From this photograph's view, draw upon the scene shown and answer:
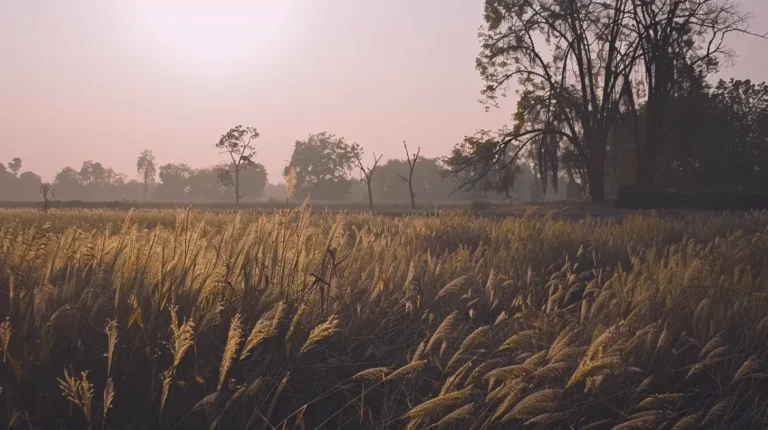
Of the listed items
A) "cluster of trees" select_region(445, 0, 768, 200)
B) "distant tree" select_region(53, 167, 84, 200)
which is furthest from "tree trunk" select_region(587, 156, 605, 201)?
"distant tree" select_region(53, 167, 84, 200)

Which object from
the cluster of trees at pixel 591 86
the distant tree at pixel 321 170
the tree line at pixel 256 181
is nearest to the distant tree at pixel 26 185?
the tree line at pixel 256 181

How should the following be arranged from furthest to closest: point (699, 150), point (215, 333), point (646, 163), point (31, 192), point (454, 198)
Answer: point (31, 192), point (454, 198), point (699, 150), point (646, 163), point (215, 333)

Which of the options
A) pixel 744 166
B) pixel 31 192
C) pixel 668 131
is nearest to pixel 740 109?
pixel 744 166

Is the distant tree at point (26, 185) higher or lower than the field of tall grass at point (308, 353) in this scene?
higher

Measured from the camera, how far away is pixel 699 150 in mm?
32438

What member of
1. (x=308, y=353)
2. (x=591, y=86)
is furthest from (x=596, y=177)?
(x=308, y=353)

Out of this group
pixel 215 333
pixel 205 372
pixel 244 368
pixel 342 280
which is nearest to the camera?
pixel 205 372

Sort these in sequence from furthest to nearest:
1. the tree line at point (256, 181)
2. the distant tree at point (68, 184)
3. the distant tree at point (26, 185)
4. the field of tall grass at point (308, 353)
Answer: the distant tree at point (68, 184)
the distant tree at point (26, 185)
the tree line at point (256, 181)
the field of tall grass at point (308, 353)

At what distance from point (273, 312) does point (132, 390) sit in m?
0.60

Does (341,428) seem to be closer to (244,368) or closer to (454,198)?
(244,368)

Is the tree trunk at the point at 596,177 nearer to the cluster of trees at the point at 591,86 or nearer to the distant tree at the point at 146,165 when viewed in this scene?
the cluster of trees at the point at 591,86

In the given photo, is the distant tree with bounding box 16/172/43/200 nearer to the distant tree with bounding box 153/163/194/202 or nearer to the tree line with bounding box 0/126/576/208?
the tree line with bounding box 0/126/576/208

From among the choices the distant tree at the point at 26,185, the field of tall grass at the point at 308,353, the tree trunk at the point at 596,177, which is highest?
the distant tree at the point at 26,185

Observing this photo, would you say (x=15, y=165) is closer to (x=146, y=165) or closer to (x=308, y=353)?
(x=146, y=165)
